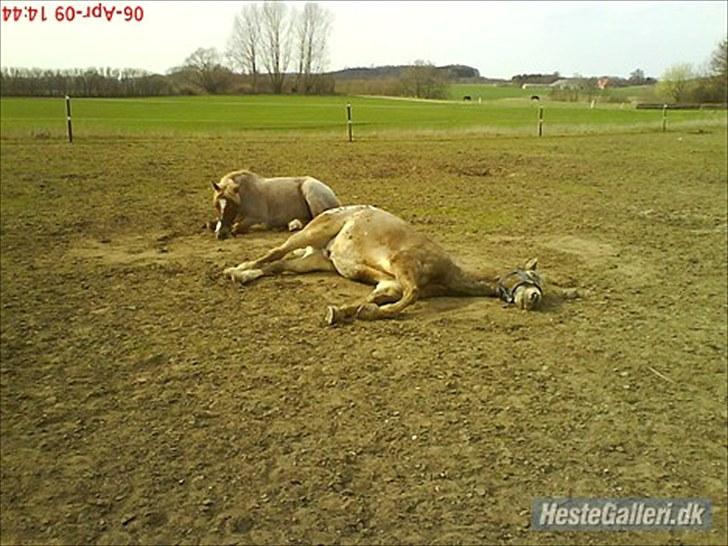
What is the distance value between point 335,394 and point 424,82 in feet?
204

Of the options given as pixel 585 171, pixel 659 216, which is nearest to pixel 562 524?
pixel 659 216

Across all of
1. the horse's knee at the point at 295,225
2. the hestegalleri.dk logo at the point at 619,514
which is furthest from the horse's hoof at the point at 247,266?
the hestegalleri.dk logo at the point at 619,514

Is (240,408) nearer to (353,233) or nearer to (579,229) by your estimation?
(353,233)

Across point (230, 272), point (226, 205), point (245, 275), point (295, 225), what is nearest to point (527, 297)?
point (245, 275)

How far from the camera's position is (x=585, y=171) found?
48.0 feet

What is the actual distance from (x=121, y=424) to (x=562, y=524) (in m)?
2.16

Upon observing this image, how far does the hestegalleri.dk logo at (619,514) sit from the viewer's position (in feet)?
8.51

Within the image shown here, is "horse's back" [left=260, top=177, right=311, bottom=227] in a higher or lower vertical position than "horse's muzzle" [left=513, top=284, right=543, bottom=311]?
higher

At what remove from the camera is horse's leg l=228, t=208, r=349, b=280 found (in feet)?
19.0

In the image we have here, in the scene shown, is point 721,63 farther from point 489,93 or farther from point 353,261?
point 353,261

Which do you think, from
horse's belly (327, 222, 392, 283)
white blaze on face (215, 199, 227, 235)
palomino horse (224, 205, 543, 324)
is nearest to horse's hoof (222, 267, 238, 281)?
palomino horse (224, 205, 543, 324)

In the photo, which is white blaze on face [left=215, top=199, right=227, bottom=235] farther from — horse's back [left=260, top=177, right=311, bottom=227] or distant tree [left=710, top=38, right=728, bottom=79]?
distant tree [left=710, top=38, right=728, bottom=79]

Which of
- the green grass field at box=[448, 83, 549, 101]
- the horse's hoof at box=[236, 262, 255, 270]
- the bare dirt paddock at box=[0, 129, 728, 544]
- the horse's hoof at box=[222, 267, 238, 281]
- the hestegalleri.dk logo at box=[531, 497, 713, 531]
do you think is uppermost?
the green grass field at box=[448, 83, 549, 101]

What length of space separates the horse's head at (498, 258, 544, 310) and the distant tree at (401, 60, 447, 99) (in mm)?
59781
